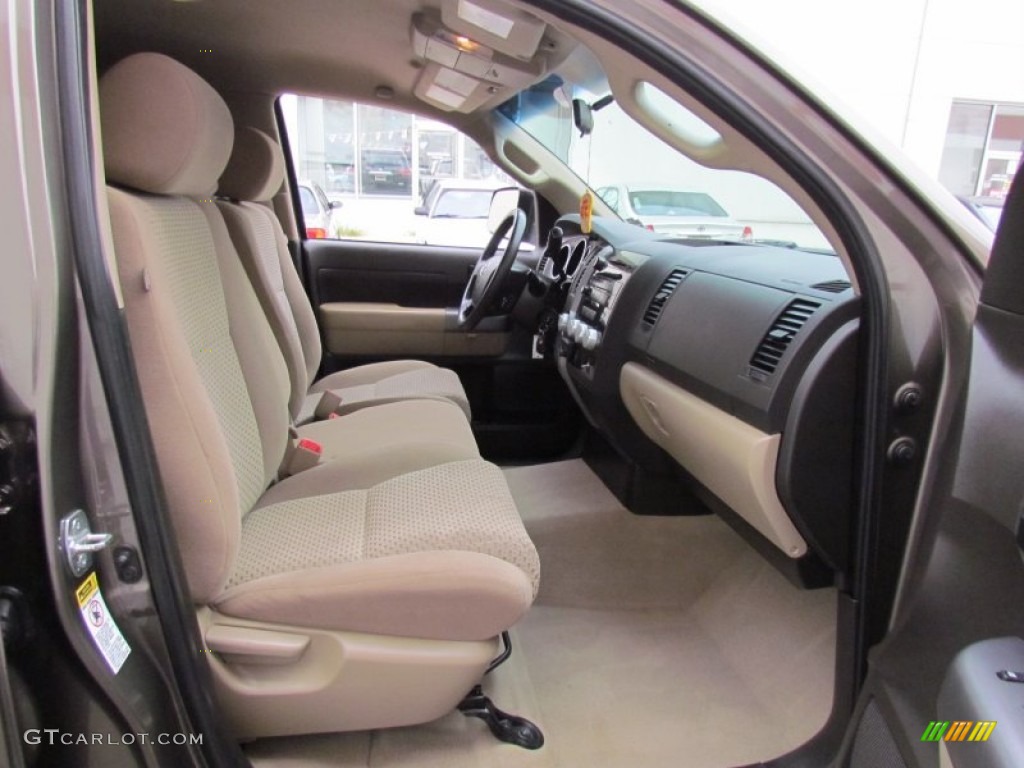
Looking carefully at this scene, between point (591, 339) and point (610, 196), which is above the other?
point (610, 196)

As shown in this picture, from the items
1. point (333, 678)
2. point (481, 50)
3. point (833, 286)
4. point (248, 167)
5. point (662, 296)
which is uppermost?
point (481, 50)

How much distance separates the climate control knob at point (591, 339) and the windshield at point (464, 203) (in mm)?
2366

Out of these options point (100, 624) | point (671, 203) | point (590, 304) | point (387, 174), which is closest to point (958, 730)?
point (100, 624)

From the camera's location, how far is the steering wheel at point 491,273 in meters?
2.12

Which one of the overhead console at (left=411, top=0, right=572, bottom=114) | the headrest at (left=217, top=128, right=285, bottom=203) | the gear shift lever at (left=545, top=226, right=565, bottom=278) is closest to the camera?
the overhead console at (left=411, top=0, right=572, bottom=114)

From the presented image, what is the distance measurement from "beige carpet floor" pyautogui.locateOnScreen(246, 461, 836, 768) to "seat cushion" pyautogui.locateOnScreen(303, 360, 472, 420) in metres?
0.46

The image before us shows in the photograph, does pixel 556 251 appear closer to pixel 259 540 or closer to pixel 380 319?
pixel 380 319

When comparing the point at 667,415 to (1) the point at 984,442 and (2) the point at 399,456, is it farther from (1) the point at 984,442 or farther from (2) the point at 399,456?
(1) the point at 984,442

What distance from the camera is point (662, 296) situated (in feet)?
5.49

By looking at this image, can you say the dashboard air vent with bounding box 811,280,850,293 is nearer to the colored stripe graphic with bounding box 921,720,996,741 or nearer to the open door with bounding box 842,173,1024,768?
the open door with bounding box 842,173,1024,768

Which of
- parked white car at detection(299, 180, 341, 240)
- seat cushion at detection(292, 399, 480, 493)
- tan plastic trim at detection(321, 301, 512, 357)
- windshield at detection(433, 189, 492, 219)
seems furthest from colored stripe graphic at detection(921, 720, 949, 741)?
windshield at detection(433, 189, 492, 219)

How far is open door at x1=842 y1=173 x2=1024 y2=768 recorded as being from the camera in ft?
2.29

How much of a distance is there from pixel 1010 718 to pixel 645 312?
3.89ft

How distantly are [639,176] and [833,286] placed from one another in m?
1.68
